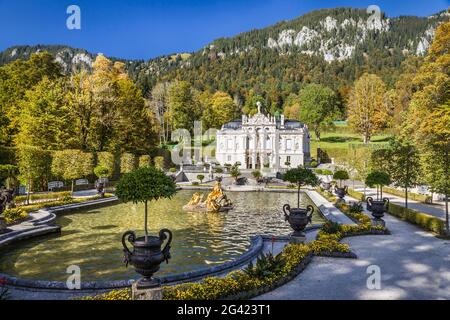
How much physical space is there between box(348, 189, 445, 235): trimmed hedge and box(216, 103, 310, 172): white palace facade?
42.9 m

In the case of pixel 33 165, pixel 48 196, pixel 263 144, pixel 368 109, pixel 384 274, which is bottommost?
pixel 384 274

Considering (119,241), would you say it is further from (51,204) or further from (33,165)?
(33,165)

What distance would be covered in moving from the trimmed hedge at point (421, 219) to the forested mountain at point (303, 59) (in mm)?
81159

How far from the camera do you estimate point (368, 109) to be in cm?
7012

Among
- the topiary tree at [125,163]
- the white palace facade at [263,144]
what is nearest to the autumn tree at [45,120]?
the topiary tree at [125,163]

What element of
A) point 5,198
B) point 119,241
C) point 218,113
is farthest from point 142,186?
point 218,113

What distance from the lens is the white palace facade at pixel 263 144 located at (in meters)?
64.7

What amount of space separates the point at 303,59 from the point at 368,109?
8835 centimetres

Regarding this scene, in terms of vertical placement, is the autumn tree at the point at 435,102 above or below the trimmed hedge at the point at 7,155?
above

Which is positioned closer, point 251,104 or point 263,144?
point 263,144

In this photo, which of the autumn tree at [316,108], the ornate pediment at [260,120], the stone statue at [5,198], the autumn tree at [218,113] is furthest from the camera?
the autumn tree at [218,113]

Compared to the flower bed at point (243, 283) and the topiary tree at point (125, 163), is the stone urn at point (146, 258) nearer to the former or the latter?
the flower bed at point (243, 283)

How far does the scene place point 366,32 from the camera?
18412 cm

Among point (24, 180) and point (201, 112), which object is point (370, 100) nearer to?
point (201, 112)
